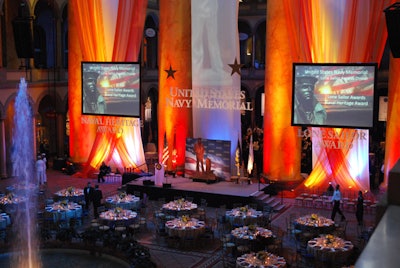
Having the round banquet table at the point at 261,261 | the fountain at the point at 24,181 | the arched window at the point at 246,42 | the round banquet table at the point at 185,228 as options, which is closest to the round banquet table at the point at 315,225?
the round banquet table at the point at 185,228

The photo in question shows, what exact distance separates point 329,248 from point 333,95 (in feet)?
19.0

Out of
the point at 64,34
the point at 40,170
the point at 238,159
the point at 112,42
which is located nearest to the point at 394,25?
the point at 238,159

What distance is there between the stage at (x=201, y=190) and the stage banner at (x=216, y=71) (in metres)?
1.19

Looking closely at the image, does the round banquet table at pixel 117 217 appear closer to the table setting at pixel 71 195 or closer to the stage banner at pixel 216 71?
the table setting at pixel 71 195

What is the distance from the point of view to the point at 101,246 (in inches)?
494

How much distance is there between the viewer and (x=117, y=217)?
14062mm

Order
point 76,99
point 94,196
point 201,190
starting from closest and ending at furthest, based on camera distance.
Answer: point 94,196 → point 201,190 → point 76,99

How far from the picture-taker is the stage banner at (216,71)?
18625 millimetres

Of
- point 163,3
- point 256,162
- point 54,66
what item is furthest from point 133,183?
point 54,66

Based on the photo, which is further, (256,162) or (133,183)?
(256,162)

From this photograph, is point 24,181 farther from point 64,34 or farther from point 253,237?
point 253,237

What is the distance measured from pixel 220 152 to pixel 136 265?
26.7 ft

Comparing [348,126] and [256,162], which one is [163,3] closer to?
[256,162]

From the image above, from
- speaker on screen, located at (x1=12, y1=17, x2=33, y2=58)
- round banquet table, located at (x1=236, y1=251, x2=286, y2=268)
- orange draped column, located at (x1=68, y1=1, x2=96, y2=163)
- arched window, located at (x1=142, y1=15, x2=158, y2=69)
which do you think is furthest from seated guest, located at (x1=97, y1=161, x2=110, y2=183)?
arched window, located at (x1=142, y1=15, x2=158, y2=69)
